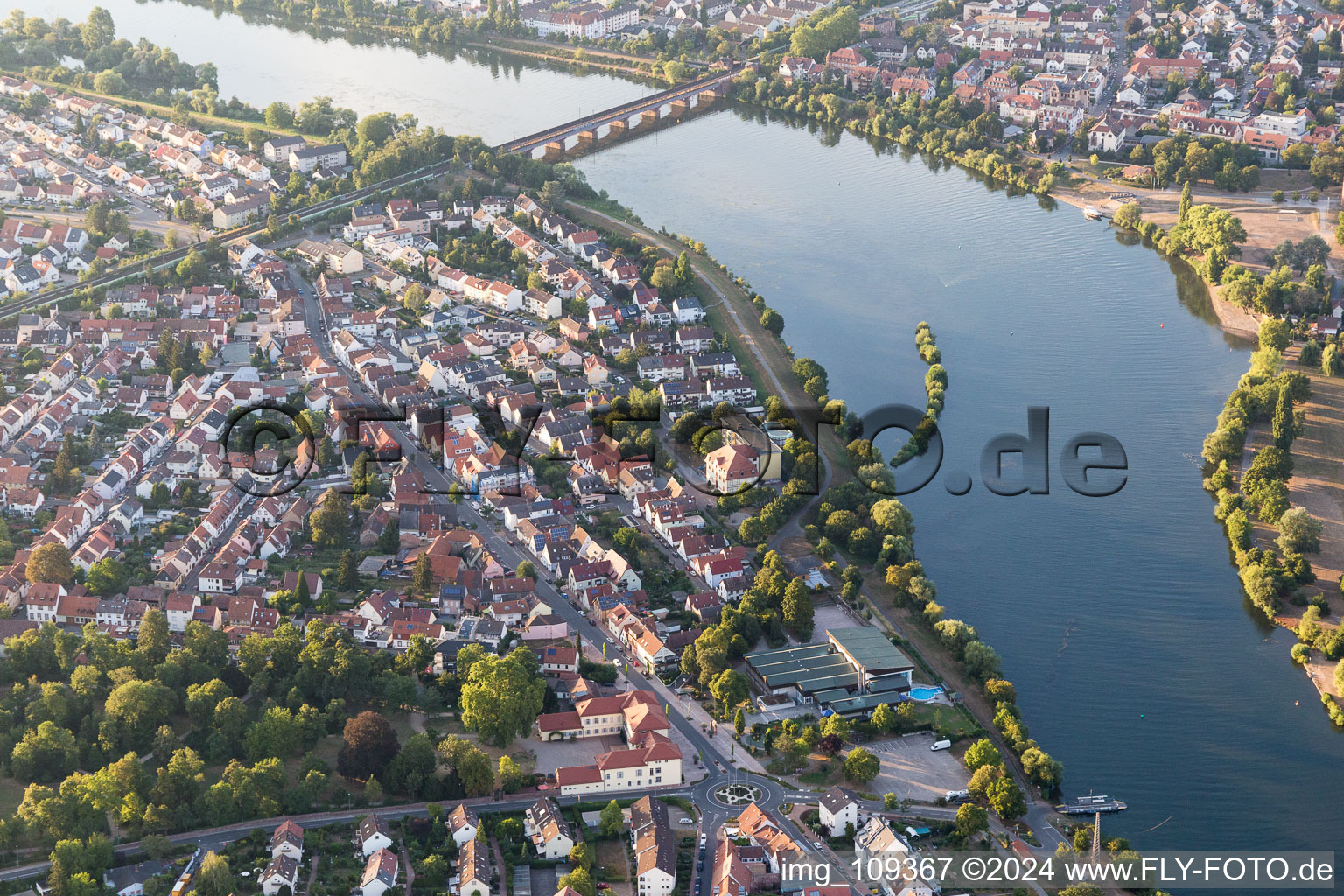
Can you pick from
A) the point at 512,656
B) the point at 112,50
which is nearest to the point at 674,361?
the point at 512,656

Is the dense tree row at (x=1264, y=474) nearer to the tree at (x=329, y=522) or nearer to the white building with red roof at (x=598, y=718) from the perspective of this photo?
the white building with red roof at (x=598, y=718)

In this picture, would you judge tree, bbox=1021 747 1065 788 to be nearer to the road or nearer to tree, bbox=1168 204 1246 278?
the road

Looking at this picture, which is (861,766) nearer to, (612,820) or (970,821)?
(970,821)

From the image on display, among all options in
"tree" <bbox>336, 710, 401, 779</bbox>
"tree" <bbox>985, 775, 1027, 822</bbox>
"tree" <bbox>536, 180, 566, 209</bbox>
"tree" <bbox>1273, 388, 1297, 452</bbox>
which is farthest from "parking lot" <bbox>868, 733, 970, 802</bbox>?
"tree" <bbox>536, 180, 566, 209</bbox>

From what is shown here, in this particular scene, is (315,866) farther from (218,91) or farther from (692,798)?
(218,91)

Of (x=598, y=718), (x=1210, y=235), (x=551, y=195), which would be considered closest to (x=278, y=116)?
(x=551, y=195)

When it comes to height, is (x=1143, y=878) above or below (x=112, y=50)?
below
